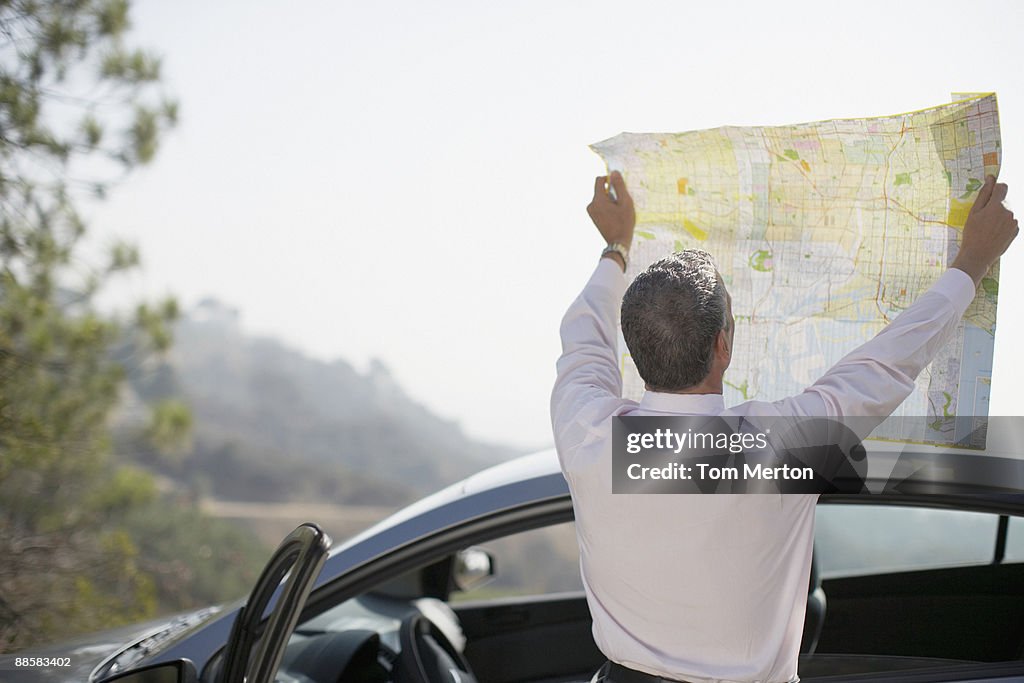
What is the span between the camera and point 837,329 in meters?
2.11

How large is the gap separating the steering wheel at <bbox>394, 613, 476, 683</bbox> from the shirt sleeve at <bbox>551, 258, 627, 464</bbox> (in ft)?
2.52

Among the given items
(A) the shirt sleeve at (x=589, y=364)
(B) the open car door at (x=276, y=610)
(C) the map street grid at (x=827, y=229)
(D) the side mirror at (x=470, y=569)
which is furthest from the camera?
(D) the side mirror at (x=470, y=569)

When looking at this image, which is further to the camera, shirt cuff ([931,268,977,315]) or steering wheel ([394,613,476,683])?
steering wheel ([394,613,476,683])

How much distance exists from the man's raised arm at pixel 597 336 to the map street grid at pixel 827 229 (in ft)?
0.17

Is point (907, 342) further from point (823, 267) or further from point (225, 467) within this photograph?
point (225, 467)

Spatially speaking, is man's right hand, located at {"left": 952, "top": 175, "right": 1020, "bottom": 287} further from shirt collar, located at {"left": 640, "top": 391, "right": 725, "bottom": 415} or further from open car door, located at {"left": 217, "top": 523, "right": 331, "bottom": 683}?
open car door, located at {"left": 217, "top": 523, "right": 331, "bottom": 683}

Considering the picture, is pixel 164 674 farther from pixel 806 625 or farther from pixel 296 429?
pixel 296 429

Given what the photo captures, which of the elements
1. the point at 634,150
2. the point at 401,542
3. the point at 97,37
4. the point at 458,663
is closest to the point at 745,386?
the point at 634,150

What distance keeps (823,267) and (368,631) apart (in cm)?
145

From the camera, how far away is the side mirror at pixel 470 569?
304 centimetres

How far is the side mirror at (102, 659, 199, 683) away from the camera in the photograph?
2.01 metres

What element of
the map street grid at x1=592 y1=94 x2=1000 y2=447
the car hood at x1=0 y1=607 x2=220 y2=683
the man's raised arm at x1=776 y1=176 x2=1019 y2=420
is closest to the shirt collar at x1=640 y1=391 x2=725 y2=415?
the man's raised arm at x1=776 y1=176 x2=1019 y2=420

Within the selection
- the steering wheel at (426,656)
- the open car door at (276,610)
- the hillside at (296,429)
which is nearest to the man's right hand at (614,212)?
the open car door at (276,610)
